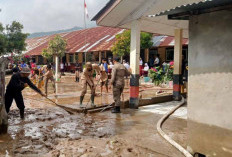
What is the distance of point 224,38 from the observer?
3.23m

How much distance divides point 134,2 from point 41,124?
4319 millimetres

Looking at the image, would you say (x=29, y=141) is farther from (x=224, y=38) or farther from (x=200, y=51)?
(x=224, y=38)

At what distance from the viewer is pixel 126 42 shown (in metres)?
18.2

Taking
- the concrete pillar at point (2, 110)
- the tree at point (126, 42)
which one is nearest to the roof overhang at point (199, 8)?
the concrete pillar at point (2, 110)

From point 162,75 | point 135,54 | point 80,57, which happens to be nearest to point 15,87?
point 135,54

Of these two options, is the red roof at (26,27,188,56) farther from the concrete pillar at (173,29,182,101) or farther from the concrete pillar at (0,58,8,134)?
the concrete pillar at (0,58,8,134)

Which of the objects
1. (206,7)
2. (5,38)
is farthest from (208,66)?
(5,38)

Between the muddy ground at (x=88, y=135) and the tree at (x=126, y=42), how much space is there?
11.3m

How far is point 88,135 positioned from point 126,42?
552 inches

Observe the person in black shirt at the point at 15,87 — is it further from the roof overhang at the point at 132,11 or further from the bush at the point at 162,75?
the bush at the point at 162,75

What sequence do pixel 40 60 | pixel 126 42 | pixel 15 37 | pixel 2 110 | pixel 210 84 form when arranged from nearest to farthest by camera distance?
pixel 210 84 < pixel 2 110 < pixel 126 42 < pixel 15 37 < pixel 40 60

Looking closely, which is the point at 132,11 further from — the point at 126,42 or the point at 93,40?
the point at 93,40

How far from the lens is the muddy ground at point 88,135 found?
12.7 feet

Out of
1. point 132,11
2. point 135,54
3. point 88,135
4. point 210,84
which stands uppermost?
point 132,11
